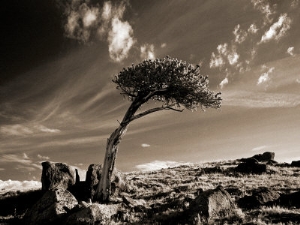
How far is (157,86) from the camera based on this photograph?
23109mm

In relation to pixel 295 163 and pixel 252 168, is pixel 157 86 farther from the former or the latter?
pixel 295 163

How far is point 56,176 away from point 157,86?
36.3ft

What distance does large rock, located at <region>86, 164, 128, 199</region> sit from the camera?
2260cm

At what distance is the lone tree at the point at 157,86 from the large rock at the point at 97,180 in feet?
6.93

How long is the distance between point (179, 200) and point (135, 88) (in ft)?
31.9

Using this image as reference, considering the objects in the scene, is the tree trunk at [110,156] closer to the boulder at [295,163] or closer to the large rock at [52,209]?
the large rock at [52,209]

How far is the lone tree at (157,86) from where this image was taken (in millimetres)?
22062

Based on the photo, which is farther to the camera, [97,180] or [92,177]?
[97,180]

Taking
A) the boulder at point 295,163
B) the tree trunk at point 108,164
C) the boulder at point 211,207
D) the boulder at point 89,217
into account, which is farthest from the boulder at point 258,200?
the boulder at point 295,163

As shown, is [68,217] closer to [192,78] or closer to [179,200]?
[179,200]

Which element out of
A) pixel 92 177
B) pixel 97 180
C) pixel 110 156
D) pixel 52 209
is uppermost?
pixel 110 156

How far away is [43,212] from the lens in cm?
1528

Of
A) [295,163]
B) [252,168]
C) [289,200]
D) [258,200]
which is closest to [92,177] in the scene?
[258,200]

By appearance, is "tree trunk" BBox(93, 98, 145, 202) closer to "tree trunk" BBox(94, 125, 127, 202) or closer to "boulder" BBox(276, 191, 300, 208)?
"tree trunk" BBox(94, 125, 127, 202)
